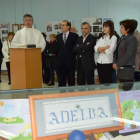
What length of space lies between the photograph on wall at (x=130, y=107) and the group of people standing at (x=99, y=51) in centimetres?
179

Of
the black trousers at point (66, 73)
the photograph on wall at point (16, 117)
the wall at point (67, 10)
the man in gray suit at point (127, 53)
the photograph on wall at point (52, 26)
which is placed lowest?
the black trousers at point (66, 73)

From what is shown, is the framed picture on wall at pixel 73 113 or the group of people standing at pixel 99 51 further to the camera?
the group of people standing at pixel 99 51

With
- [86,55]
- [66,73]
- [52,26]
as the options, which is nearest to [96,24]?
[52,26]

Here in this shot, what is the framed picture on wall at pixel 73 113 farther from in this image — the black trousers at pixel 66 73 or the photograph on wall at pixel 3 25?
the photograph on wall at pixel 3 25

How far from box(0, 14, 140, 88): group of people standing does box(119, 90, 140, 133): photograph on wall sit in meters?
1.79

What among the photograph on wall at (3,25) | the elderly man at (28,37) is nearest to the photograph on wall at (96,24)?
the photograph on wall at (3,25)

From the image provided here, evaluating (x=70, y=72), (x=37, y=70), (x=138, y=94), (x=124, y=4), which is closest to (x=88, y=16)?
(x=124, y=4)

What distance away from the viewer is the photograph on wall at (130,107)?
4.49 ft

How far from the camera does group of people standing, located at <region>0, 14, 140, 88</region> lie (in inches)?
127

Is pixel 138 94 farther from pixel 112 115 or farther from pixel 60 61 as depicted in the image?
pixel 60 61

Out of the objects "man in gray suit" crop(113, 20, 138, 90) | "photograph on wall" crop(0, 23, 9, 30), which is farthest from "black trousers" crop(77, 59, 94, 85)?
"photograph on wall" crop(0, 23, 9, 30)

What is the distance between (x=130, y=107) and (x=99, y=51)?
8.32ft

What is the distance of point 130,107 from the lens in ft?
4.63

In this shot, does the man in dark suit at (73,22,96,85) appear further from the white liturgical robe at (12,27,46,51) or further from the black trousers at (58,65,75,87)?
the white liturgical robe at (12,27,46,51)
